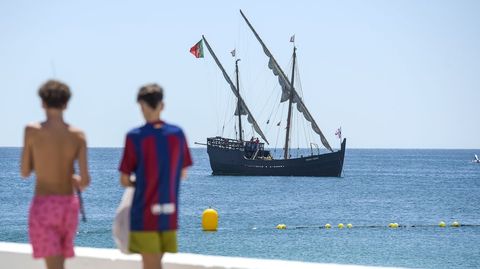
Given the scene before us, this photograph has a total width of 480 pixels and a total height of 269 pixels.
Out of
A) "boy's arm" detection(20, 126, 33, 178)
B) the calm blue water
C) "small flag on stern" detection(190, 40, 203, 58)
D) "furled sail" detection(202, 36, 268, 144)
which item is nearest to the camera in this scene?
"boy's arm" detection(20, 126, 33, 178)

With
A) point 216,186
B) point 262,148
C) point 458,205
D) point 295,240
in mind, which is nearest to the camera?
point 295,240

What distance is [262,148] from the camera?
94.4 m

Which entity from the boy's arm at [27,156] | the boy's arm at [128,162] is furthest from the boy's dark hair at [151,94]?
the boy's arm at [27,156]

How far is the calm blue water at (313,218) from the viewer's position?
119 ft

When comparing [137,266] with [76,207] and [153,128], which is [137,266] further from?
[153,128]

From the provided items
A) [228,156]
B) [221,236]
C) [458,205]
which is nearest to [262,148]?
[228,156]

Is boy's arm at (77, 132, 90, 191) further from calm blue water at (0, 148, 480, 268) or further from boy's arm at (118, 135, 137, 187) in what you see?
calm blue water at (0, 148, 480, 268)

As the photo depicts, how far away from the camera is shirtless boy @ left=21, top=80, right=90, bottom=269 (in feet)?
14.7

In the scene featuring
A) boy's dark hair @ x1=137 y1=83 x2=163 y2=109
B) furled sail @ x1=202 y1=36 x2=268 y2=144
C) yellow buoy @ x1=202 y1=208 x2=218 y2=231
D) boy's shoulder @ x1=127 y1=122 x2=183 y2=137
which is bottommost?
yellow buoy @ x1=202 y1=208 x2=218 y2=231

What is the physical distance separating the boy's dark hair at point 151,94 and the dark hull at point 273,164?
85.2 m

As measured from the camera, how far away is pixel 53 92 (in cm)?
451

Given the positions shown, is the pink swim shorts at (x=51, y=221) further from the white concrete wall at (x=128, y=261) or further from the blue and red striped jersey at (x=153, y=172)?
the white concrete wall at (x=128, y=261)

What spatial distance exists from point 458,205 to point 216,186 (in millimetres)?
27593

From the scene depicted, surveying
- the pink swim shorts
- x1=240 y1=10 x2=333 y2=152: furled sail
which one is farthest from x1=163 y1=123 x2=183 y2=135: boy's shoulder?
x1=240 y1=10 x2=333 y2=152: furled sail
